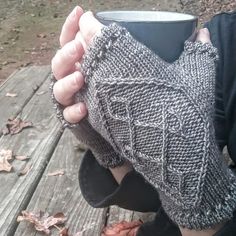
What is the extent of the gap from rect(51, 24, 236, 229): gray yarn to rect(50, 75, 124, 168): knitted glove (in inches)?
4.7

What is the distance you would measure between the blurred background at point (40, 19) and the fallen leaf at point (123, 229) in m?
4.51

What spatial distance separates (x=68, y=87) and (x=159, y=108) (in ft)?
0.52

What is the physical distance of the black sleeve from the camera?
1.21 m

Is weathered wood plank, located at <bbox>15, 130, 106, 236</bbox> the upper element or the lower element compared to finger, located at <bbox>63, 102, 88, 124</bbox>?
lower

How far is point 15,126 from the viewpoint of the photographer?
5.66 feet

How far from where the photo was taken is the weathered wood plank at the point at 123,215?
48.6 inches

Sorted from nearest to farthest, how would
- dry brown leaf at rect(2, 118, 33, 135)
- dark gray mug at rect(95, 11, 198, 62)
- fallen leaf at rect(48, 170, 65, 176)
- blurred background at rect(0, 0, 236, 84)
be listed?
dark gray mug at rect(95, 11, 198, 62), fallen leaf at rect(48, 170, 65, 176), dry brown leaf at rect(2, 118, 33, 135), blurred background at rect(0, 0, 236, 84)

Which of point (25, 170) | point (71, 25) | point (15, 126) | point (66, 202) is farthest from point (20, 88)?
point (71, 25)

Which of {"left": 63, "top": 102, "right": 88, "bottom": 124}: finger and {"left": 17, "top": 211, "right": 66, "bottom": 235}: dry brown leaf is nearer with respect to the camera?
{"left": 63, "top": 102, "right": 88, "bottom": 124}: finger

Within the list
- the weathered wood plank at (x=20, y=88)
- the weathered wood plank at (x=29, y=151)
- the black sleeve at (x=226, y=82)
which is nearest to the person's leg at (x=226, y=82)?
the black sleeve at (x=226, y=82)

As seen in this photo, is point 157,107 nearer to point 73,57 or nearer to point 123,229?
point 73,57

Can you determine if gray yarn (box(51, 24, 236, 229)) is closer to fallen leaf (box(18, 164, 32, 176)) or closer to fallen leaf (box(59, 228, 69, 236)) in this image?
fallen leaf (box(59, 228, 69, 236))

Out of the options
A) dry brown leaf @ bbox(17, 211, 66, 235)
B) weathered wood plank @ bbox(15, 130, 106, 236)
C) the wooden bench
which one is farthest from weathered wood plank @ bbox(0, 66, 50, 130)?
dry brown leaf @ bbox(17, 211, 66, 235)

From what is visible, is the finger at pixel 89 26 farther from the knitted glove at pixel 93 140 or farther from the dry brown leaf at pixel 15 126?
the dry brown leaf at pixel 15 126
